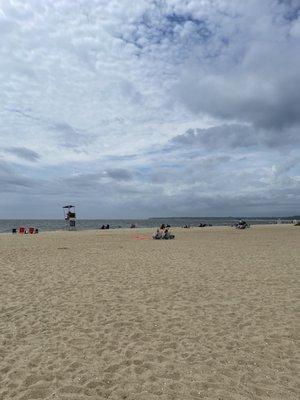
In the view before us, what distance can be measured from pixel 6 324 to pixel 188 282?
19.4 ft

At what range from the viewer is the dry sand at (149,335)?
5.35 metres

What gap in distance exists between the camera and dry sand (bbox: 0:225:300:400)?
535 cm

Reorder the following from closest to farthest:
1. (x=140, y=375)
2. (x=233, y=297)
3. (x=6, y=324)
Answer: (x=140, y=375)
(x=6, y=324)
(x=233, y=297)

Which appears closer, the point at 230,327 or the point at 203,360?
the point at 203,360

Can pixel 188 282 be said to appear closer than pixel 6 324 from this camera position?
No

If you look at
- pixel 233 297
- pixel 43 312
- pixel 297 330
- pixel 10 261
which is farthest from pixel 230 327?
pixel 10 261

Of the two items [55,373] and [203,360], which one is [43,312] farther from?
[203,360]

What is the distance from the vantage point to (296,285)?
1158 cm

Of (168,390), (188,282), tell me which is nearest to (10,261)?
A: (188,282)

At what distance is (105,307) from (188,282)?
3.68m

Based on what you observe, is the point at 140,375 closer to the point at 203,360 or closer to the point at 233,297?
the point at 203,360

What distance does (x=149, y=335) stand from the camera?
7301 millimetres

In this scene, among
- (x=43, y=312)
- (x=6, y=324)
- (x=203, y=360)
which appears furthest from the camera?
(x=43, y=312)

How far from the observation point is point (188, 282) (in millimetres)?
12164
